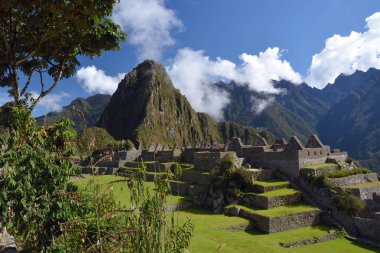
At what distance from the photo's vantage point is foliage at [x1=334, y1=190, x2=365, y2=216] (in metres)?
21.5

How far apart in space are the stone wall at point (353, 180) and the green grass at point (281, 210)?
251cm

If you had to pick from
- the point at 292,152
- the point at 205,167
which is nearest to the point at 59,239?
the point at 292,152

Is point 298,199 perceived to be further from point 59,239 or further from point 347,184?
point 59,239

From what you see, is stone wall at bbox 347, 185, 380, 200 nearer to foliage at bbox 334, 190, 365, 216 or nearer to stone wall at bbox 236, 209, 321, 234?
foliage at bbox 334, 190, 365, 216

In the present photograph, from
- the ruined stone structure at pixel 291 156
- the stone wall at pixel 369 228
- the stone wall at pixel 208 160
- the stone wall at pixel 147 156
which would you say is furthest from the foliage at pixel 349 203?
the stone wall at pixel 147 156

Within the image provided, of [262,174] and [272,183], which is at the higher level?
[262,174]

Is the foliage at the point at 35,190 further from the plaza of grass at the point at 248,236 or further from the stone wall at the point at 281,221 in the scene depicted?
the stone wall at the point at 281,221

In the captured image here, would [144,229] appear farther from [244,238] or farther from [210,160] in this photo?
[210,160]

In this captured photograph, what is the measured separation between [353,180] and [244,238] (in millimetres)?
11546

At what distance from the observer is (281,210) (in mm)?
21859

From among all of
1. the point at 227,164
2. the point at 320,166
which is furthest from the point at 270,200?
the point at 320,166

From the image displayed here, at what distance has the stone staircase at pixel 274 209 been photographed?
2089 cm

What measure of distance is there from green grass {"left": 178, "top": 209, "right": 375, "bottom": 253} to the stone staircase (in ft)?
1.75

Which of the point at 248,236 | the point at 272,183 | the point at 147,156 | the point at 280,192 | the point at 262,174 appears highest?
the point at 147,156
